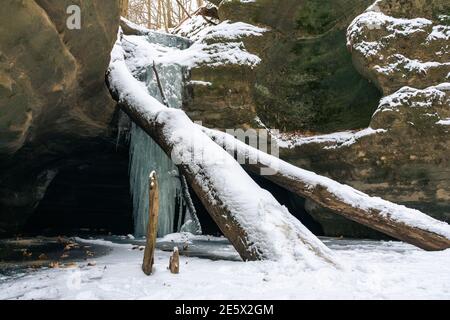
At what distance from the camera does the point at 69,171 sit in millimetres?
11305

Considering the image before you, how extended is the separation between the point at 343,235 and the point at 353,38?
488 cm

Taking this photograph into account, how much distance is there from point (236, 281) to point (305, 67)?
862 cm

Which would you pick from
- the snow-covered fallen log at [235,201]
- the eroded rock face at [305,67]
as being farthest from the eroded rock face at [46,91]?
the eroded rock face at [305,67]

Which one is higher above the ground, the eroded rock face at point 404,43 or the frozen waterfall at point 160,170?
the eroded rock face at point 404,43

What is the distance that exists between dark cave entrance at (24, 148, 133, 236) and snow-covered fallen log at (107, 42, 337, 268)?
418 centimetres

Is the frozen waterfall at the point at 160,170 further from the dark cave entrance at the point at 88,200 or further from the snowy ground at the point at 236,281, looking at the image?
the snowy ground at the point at 236,281

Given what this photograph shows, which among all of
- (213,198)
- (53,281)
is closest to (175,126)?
(213,198)

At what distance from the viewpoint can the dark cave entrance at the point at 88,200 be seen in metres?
11.2

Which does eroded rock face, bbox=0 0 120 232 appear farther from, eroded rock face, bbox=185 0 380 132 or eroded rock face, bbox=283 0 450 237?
eroded rock face, bbox=283 0 450 237

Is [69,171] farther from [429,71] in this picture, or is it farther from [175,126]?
[429,71]

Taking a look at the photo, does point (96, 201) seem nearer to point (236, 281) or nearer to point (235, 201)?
point (235, 201)

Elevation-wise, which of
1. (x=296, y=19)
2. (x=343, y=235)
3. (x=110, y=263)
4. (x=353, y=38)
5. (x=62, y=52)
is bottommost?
(x=343, y=235)

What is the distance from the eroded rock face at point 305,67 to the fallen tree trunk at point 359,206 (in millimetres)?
3283

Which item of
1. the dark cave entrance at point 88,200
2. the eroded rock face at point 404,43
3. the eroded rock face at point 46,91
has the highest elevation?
the eroded rock face at point 404,43
